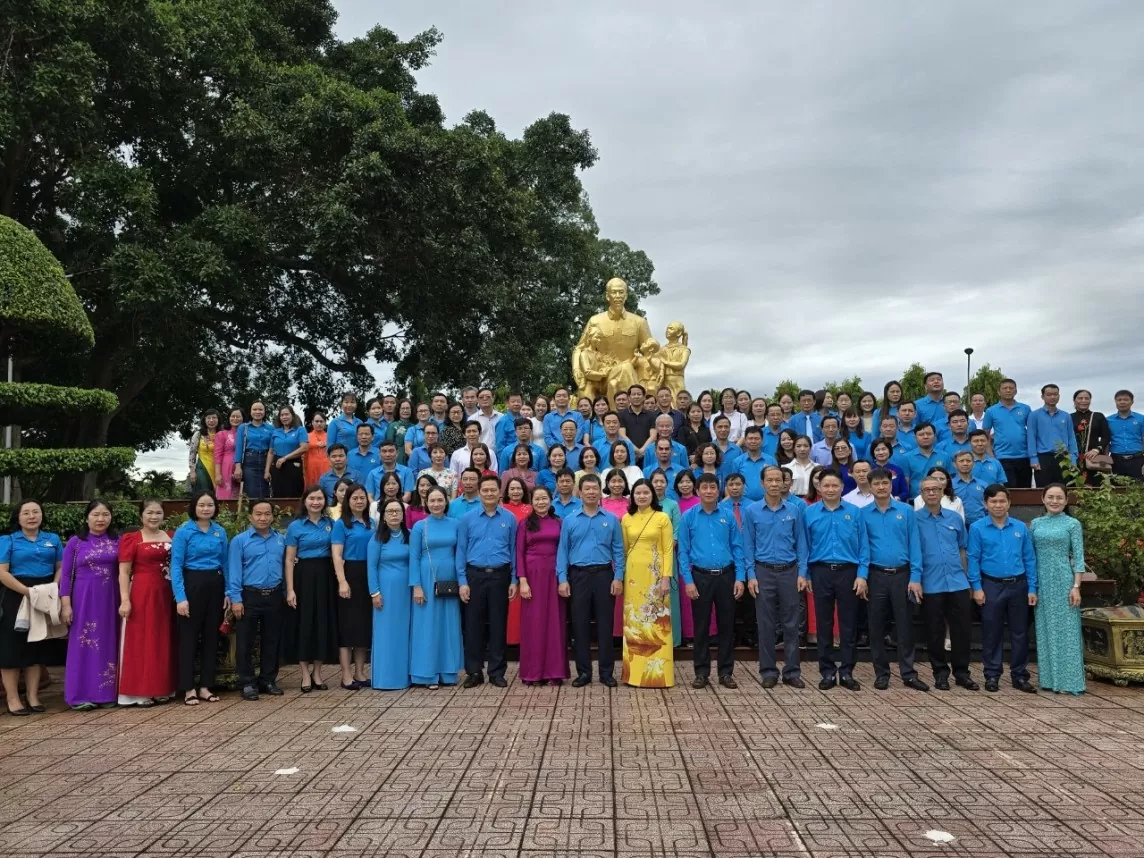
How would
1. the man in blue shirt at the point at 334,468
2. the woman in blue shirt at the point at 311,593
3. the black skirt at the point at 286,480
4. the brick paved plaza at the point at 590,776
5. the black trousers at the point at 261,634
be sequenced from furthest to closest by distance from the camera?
the black skirt at the point at 286,480
the man in blue shirt at the point at 334,468
the woman in blue shirt at the point at 311,593
the black trousers at the point at 261,634
the brick paved plaza at the point at 590,776

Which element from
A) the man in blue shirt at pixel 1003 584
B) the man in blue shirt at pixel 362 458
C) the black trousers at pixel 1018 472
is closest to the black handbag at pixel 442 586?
the man in blue shirt at pixel 362 458

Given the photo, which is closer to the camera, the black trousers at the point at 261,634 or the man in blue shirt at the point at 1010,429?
the black trousers at the point at 261,634

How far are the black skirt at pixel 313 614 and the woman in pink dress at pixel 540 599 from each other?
5.07 ft

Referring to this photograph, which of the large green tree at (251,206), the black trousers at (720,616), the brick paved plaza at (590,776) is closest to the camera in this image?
the brick paved plaza at (590,776)

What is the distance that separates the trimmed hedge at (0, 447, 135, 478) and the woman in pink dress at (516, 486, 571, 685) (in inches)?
139

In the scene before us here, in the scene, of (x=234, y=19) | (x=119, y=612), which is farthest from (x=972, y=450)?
(x=234, y=19)

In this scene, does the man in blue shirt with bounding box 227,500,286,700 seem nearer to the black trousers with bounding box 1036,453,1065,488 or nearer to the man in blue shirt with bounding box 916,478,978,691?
the man in blue shirt with bounding box 916,478,978,691

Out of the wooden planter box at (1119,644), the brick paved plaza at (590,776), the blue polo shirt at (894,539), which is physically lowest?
the brick paved plaza at (590,776)

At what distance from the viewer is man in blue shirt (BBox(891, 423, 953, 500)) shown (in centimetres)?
851

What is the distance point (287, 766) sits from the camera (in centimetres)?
486

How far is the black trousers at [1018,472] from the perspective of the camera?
1022 centimetres

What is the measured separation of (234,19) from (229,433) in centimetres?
850

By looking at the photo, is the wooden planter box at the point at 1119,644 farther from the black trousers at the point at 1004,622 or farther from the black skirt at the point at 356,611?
the black skirt at the point at 356,611

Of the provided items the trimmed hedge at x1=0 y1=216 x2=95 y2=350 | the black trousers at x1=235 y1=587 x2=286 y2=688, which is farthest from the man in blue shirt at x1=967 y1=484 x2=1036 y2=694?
the trimmed hedge at x1=0 y1=216 x2=95 y2=350
